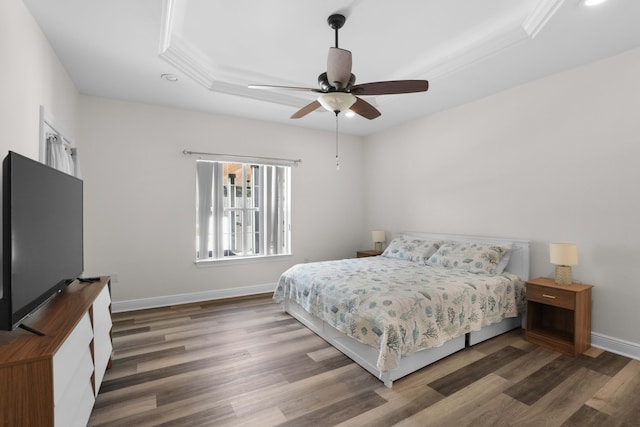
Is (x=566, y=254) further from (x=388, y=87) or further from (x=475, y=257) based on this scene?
(x=388, y=87)

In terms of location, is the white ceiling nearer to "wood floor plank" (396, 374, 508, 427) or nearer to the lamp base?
the lamp base

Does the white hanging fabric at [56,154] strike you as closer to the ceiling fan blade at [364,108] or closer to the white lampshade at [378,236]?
the ceiling fan blade at [364,108]

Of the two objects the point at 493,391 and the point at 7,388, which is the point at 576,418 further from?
the point at 7,388

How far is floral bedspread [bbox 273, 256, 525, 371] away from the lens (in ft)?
7.27

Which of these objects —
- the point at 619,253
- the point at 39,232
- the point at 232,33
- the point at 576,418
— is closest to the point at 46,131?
the point at 39,232

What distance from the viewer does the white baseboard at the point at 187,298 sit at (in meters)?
3.72

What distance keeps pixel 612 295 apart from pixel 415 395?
6.84 ft

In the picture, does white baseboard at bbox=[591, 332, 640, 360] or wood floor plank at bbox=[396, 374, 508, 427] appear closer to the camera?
wood floor plank at bbox=[396, 374, 508, 427]

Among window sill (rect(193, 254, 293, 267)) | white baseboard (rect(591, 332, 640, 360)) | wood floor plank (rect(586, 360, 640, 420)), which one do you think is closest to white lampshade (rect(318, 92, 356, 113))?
wood floor plank (rect(586, 360, 640, 420))

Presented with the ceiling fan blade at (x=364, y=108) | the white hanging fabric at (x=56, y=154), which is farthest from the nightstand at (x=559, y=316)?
the white hanging fabric at (x=56, y=154)

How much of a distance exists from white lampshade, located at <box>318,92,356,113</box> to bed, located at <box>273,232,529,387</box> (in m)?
1.52

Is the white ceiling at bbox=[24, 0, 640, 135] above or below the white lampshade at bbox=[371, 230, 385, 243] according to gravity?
above

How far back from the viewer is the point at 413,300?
2.37 metres

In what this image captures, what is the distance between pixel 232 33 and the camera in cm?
261
